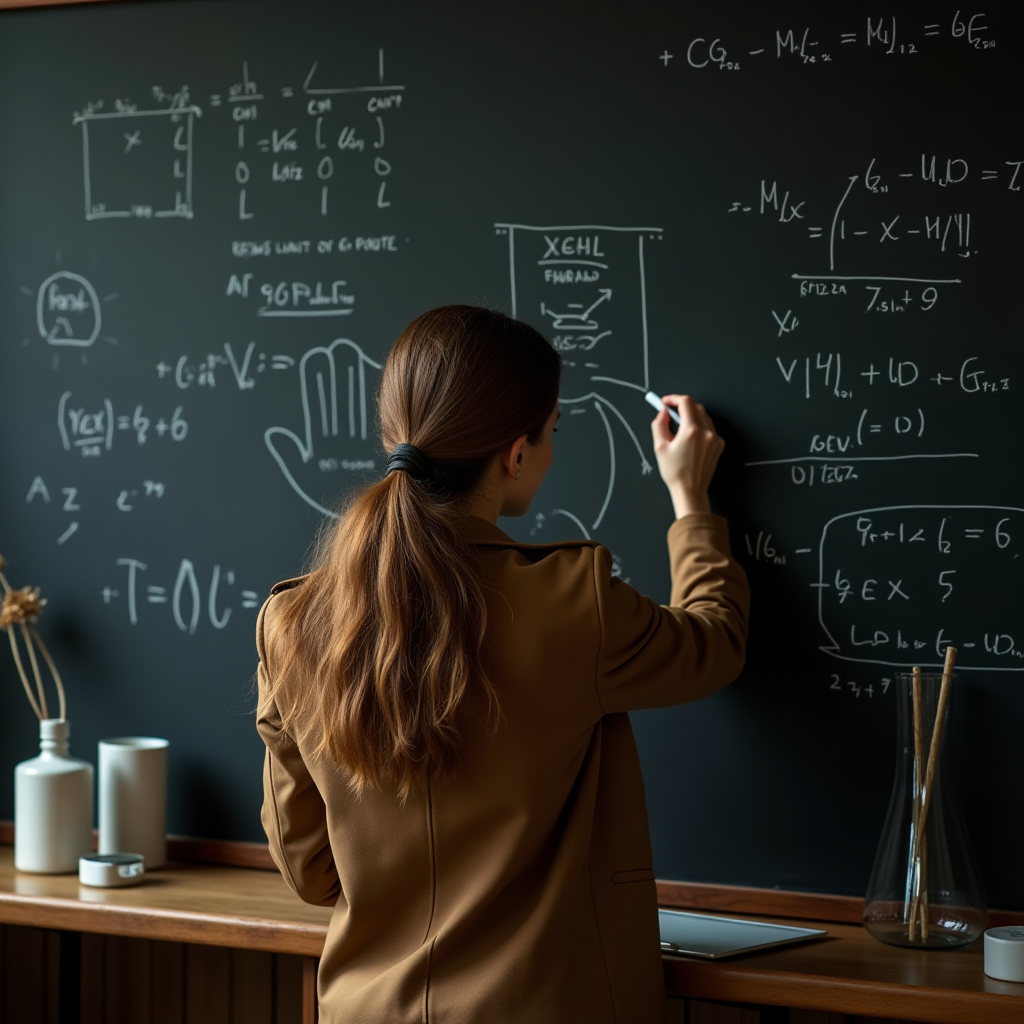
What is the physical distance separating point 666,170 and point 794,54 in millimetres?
278

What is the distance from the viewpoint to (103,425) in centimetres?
255

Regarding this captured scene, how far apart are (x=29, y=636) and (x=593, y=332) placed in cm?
128

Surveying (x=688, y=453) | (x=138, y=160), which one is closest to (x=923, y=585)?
(x=688, y=453)

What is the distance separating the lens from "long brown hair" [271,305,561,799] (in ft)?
5.00

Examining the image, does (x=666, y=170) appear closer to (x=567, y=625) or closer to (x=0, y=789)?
(x=567, y=625)

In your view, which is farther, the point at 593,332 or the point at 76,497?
the point at 76,497

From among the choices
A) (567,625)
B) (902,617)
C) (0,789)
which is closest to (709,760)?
(902,617)

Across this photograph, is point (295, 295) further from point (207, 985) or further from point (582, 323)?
point (207, 985)

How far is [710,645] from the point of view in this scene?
1.81 meters

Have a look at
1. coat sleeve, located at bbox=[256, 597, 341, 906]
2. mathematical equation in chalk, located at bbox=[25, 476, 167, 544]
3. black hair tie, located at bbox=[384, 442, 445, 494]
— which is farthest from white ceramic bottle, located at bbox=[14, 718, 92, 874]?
black hair tie, located at bbox=[384, 442, 445, 494]

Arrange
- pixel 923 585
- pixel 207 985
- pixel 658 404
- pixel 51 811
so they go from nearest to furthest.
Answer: pixel 923 585 → pixel 658 404 → pixel 51 811 → pixel 207 985

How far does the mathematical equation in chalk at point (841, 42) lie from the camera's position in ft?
6.73

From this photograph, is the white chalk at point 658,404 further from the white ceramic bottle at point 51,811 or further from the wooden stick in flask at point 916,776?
the white ceramic bottle at point 51,811

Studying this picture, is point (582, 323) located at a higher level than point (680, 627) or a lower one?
higher
